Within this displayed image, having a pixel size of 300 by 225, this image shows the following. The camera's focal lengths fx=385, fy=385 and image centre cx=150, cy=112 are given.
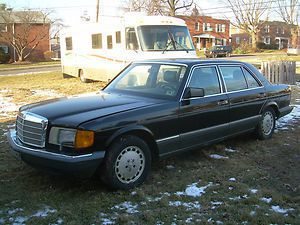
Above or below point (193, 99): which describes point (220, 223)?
below

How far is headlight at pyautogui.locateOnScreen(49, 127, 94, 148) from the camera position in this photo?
422 centimetres

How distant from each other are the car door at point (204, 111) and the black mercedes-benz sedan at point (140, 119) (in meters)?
0.01

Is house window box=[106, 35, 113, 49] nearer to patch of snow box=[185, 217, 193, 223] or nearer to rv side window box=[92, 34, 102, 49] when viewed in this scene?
rv side window box=[92, 34, 102, 49]

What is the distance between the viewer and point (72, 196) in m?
4.44

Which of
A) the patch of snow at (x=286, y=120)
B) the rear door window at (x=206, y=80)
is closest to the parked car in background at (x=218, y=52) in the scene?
the patch of snow at (x=286, y=120)

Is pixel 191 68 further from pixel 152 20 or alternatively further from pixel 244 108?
pixel 152 20

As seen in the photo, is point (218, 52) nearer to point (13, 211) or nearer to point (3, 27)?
point (3, 27)

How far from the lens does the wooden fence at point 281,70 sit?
1562 centimetres

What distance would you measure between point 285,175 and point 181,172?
1408mm

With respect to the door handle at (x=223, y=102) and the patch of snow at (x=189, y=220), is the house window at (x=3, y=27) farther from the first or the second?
the patch of snow at (x=189, y=220)

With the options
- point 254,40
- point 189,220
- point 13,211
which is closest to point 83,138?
point 13,211

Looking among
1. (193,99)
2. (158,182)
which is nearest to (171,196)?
(158,182)

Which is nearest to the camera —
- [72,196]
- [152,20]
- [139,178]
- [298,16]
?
[72,196]

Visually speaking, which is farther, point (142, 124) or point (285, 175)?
point (285, 175)
